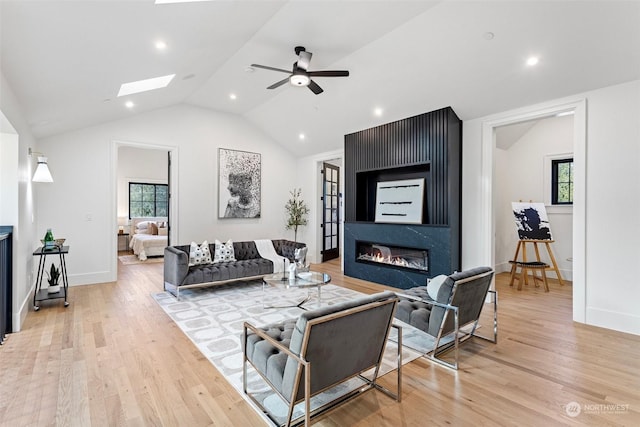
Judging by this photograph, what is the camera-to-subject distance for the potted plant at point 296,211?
8.19 m

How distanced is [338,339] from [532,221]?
561 cm

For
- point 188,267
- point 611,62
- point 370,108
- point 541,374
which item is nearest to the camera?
point 541,374

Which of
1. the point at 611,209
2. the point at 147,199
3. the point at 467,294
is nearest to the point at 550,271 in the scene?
the point at 611,209

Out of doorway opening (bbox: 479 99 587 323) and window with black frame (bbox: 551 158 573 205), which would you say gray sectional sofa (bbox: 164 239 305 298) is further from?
window with black frame (bbox: 551 158 573 205)

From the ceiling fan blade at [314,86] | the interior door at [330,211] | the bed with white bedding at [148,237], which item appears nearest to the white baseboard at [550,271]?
the interior door at [330,211]

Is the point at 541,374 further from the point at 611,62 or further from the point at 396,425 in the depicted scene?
the point at 611,62

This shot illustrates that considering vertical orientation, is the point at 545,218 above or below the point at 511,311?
above

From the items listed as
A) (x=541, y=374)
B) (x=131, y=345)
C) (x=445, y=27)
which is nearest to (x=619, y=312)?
(x=541, y=374)

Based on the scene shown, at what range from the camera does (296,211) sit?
822cm

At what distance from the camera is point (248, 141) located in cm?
766

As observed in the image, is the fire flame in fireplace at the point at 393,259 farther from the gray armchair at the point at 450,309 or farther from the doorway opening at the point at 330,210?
the doorway opening at the point at 330,210

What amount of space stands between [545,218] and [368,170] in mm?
3485

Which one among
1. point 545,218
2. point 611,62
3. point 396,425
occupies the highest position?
point 611,62

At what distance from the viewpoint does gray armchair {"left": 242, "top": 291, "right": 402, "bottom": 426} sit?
1749mm
